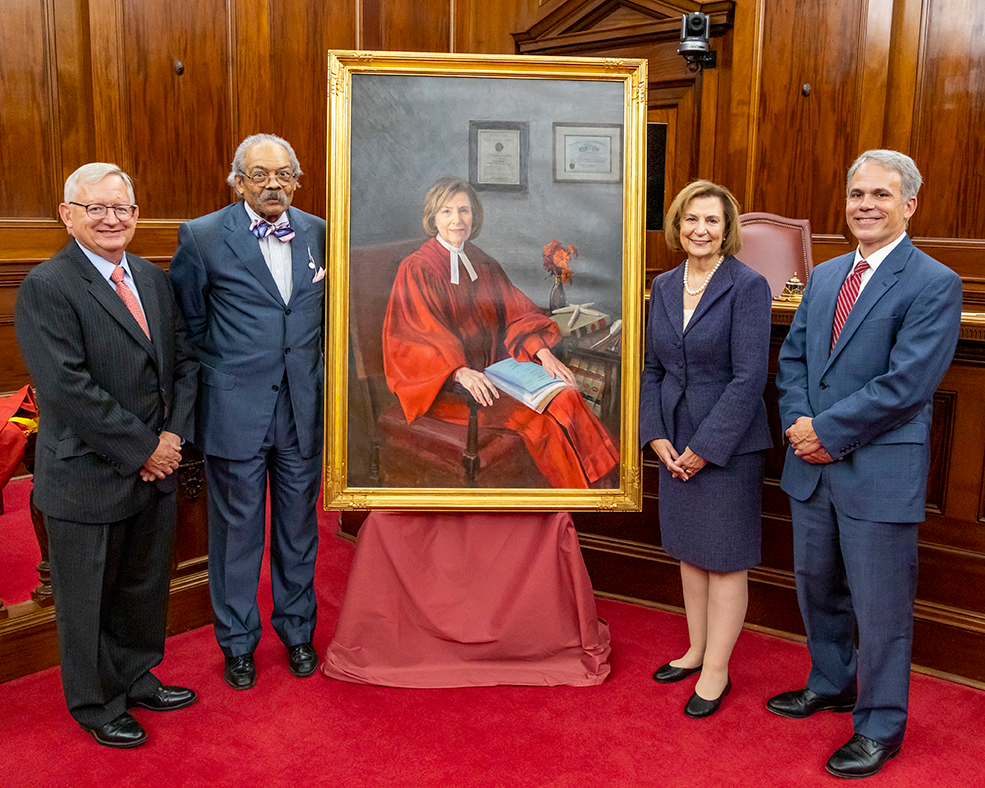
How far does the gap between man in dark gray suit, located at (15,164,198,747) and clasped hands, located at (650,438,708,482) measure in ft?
4.79

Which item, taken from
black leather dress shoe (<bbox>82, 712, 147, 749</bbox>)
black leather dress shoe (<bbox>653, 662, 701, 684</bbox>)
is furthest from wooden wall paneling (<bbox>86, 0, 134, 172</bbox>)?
black leather dress shoe (<bbox>653, 662, 701, 684</bbox>)

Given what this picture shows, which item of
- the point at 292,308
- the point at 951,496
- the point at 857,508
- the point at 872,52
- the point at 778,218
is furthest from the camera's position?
the point at 872,52

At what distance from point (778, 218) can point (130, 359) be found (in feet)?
10.3

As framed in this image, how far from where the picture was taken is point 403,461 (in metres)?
2.89

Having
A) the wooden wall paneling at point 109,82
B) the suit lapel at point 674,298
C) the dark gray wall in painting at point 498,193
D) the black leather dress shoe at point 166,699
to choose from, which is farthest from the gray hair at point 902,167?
the wooden wall paneling at point 109,82

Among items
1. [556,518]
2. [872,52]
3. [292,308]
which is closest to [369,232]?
[292,308]

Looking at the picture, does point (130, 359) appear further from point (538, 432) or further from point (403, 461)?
point (538, 432)

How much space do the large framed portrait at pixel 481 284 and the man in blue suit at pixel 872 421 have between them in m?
0.56

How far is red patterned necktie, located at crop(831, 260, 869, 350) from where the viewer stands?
8.18ft

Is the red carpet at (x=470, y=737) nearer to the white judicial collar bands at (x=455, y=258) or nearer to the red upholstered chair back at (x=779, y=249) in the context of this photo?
the white judicial collar bands at (x=455, y=258)

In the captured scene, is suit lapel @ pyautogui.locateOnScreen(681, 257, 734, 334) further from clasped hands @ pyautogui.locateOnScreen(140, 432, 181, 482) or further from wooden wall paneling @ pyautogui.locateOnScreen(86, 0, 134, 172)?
wooden wall paneling @ pyautogui.locateOnScreen(86, 0, 134, 172)

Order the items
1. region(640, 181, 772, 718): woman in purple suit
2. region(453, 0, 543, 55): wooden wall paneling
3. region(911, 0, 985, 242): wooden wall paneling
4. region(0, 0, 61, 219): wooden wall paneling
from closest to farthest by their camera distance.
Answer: region(640, 181, 772, 718): woman in purple suit, region(0, 0, 61, 219): wooden wall paneling, region(911, 0, 985, 242): wooden wall paneling, region(453, 0, 543, 55): wooden wall paneling

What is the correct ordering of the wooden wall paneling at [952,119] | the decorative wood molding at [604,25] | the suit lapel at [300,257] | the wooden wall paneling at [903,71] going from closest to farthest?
1. the suit lapel at [300,257]
2. the wooden wall paneling at [952,119]
3. the wooden wall paneling at [903,71]
4. the decorative wood molding at [604,25]

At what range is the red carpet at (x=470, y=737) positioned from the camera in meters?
2.48
